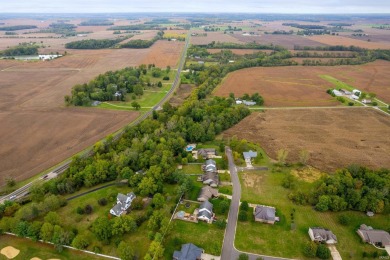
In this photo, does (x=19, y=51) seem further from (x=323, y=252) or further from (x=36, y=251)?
(x=323, y=252)

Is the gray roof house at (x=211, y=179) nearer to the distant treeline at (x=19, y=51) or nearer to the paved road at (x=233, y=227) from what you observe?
the paved road at (x=233, y=227)

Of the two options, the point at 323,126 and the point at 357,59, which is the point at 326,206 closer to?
the point at 323,126

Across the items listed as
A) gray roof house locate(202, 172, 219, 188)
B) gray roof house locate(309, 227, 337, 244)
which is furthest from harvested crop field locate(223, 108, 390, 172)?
gray roof house locate(309, 227, 337, 244)

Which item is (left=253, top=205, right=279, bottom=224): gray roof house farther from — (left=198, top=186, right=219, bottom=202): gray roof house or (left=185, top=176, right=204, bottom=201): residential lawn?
(left=185, top=176, right=204, bottom=201): residential lawn

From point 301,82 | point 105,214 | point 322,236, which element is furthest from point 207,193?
point 301,82

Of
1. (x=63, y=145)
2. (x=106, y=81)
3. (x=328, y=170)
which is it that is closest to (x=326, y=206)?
(x=328, y=170)

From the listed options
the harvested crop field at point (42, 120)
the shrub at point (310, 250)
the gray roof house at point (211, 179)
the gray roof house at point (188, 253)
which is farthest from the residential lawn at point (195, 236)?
the harvested crop field at point (42, 120)
